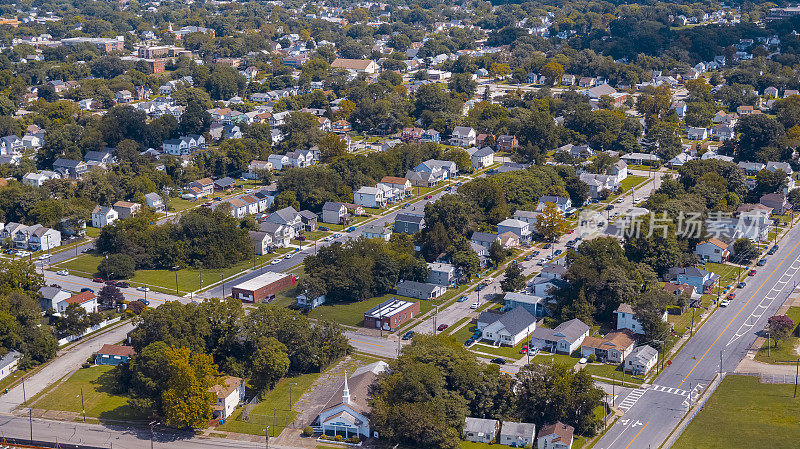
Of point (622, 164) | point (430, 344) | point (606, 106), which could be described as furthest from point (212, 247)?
point (606, 106)

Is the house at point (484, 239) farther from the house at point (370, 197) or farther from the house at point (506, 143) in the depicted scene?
the house at point (506, 143)

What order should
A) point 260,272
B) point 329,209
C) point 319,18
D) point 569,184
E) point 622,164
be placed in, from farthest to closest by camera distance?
1. point 319,18
2. point 622,164
3. point 569,184
4. point 329,209
5. point 260,272

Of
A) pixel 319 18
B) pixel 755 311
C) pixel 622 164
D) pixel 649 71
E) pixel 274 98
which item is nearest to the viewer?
pixel 755 311

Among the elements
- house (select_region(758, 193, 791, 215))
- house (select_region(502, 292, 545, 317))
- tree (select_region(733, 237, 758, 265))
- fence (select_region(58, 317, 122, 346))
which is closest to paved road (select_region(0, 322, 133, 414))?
fence (select_region(58, 317, 122, 346))

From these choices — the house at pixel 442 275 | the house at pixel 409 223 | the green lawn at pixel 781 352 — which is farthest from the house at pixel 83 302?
the green lawn at pixel 781 352

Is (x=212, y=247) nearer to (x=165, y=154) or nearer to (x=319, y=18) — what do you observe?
(x=165, y=154)

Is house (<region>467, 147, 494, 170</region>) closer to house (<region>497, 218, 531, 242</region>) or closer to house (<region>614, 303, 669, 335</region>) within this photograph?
house (<region>497, 218, 531, 242</region>)

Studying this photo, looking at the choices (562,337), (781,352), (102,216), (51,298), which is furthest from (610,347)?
(102,216)
